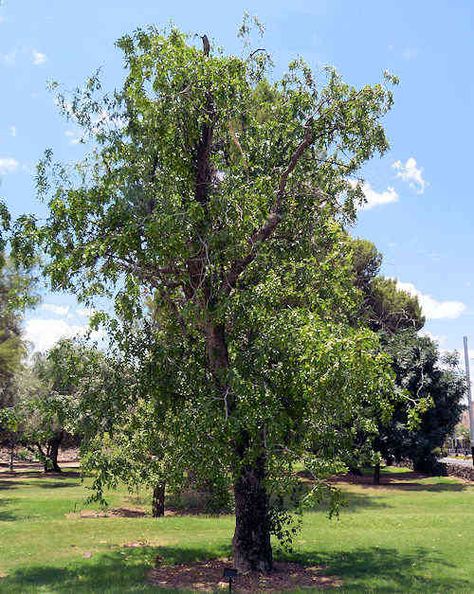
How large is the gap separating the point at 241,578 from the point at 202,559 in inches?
99.2

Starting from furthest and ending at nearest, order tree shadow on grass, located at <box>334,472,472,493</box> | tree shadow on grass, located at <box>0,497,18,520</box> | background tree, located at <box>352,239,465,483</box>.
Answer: background tree, located at <box>352,239,465,483</box> < tree shadow on grass, located at <box>334,472,472,493</box> < tree shadow on grass, located at <box>0,497,18,520</box>

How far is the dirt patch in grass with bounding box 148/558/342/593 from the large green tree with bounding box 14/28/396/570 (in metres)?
0.47

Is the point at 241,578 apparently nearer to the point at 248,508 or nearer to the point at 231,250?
the point at 248,508

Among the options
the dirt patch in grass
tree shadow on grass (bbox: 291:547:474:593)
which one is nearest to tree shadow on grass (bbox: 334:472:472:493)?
tree shadow on grass (bbox: 291:547:474:593)

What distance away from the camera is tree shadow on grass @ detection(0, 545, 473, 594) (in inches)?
471

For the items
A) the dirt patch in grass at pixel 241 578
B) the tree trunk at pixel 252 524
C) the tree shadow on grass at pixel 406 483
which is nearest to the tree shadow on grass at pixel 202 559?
the dirt patch in grass at pixel 241 578

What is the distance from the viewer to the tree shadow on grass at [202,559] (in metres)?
12.0

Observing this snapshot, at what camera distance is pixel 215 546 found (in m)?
16.4

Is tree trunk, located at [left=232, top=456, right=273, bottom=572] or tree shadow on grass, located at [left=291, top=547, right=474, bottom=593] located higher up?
tree trunk, located at [left=232, top=456, right=273, bottom=572]

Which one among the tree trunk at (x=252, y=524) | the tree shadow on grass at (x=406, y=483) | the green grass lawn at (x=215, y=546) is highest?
the tree trunk at (x=252, y=524)

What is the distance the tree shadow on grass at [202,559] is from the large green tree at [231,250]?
2171mm

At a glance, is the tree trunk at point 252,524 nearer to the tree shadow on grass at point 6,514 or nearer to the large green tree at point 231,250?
the large green tree at point 231,250

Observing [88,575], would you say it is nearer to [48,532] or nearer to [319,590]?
[319,590]

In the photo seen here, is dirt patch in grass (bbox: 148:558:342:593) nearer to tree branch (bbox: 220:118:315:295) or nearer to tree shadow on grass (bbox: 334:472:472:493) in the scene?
tree branch (bbox: 220:118:315:295)
